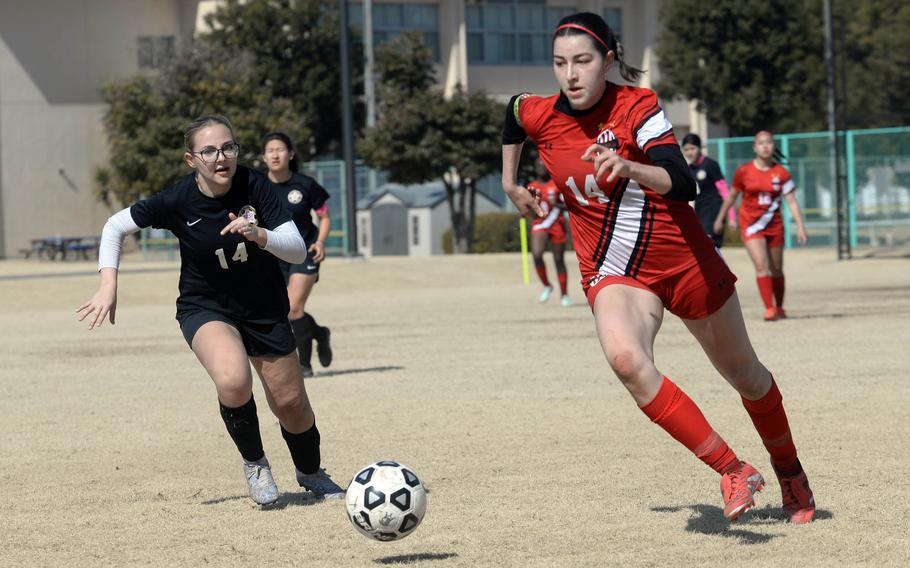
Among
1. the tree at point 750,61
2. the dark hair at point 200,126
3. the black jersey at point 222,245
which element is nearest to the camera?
the dark hair at point 200,126

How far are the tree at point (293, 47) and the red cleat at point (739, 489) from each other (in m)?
46.2

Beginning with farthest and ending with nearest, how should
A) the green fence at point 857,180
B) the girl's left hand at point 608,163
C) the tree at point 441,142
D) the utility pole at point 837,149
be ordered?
1. the tree at point 441,142
2. the green fence at point 857,180
3. the utility pole at point 837,149
4. the girl's left hand at point 608,163

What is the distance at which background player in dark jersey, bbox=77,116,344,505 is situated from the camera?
6613 millimetres

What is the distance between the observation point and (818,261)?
3241 centimetres

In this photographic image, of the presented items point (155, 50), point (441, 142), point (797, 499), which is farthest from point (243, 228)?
point (155, 50)

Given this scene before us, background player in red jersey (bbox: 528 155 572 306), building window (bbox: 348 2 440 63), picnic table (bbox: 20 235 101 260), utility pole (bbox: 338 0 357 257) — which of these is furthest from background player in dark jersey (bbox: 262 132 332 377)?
building window (bbox: 348 2 440 63)

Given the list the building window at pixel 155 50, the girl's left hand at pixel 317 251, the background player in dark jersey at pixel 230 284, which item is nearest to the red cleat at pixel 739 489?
the background player in dark jersey at pixel 230 284

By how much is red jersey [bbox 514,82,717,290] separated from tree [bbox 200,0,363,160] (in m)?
45.6

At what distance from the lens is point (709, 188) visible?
17578 millimetres

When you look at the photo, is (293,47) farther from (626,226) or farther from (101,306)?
(626,226)

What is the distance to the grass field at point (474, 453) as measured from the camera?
5.79 m

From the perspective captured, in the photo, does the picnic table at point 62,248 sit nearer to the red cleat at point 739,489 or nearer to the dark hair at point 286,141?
the dark hair at point 286,141

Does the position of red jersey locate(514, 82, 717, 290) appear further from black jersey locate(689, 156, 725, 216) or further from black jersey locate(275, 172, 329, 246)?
black jersey locate(689, 156, 725, 216)

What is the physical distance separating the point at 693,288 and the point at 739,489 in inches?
32.6
